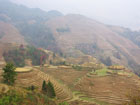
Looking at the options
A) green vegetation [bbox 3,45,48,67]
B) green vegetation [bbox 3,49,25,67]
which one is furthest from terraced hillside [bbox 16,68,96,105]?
green vegetation [bbox 3,45,48,67]

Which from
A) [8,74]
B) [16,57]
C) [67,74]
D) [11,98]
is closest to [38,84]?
[8,74]

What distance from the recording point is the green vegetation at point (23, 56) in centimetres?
8181

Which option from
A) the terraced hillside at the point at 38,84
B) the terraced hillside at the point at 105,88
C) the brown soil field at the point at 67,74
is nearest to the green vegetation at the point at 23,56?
the brown soil field at the point at 67,74

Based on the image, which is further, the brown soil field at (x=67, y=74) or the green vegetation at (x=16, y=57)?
the green vegetation at (x=16, y=57)

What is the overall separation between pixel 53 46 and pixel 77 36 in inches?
1591

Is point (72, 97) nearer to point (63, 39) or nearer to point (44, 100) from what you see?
point (44, 100)

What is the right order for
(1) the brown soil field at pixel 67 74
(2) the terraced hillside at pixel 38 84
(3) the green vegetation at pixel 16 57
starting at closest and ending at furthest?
(2) the terraced hillside at pixel 38 84, (1) the brown soil field at pixel 67 74, (3) the green vegetation at pixel 16 57

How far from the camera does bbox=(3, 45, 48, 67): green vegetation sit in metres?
81.8

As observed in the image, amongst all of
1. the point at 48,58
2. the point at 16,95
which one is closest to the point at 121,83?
the point at 16,95

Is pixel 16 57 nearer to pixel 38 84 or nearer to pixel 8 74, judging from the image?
pixel 38 84

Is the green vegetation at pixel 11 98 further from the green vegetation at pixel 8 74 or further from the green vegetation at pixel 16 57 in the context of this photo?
the green vegetation at pixel 16 57

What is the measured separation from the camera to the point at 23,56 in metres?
86.5

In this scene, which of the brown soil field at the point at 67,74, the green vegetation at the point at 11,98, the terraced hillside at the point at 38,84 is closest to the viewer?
the green vegetation at the point at 11,98

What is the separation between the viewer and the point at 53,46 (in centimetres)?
16462
